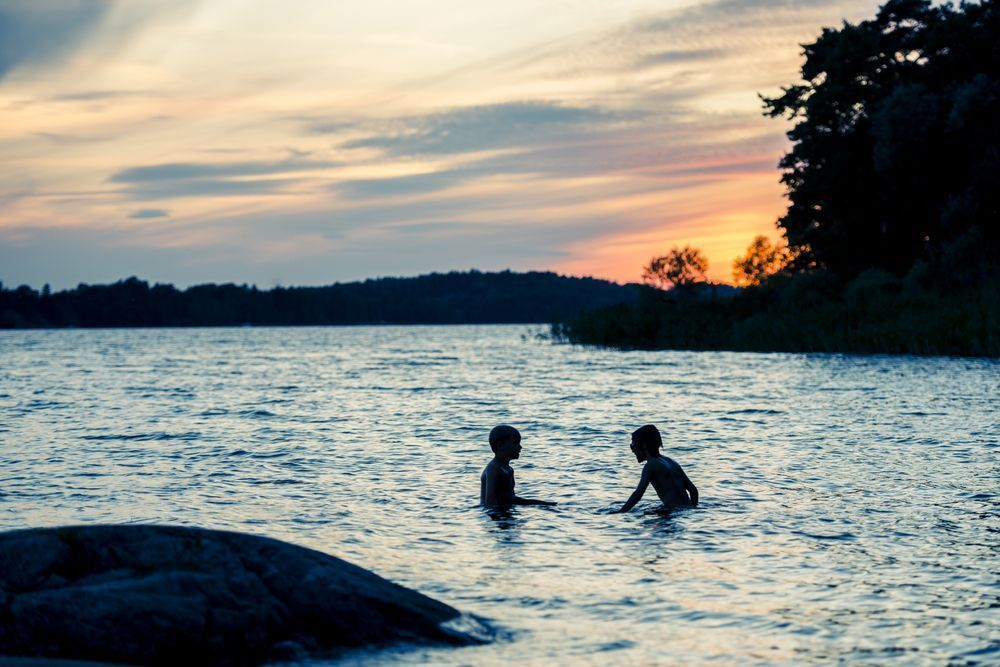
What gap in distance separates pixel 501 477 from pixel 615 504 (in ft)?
5.04

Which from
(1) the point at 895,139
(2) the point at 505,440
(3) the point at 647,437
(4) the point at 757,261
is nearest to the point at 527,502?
(2) the point at 505,440

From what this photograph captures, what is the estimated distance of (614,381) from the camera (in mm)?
36469

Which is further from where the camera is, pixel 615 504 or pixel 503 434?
pixel 615 504

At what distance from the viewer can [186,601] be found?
617cm

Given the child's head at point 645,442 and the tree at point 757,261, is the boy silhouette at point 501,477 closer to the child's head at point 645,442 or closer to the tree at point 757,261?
the child's head at point 645,442

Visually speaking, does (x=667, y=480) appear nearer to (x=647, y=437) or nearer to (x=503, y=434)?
(x=647, y=437)

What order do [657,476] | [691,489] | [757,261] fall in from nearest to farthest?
1. [657,476]
2. [691,489]
3. [757,261]

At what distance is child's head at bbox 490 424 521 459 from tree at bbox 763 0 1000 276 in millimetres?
46974

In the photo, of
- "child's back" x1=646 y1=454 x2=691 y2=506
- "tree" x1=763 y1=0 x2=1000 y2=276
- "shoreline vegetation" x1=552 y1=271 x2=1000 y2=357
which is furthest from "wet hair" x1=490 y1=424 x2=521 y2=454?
"tree" x1=763 y1=0 x2=1000 y2=276

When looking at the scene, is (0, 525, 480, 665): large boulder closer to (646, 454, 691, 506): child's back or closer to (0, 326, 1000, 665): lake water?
(0, 326, 1000, 665): lake water

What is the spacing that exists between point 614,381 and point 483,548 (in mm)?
26896

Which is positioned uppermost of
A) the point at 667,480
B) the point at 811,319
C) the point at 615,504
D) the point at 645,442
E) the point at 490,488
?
the point at 811,319

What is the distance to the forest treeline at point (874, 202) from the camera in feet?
164

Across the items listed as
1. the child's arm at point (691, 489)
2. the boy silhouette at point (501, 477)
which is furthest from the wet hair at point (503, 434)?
the child's arm at point (691, 489)
